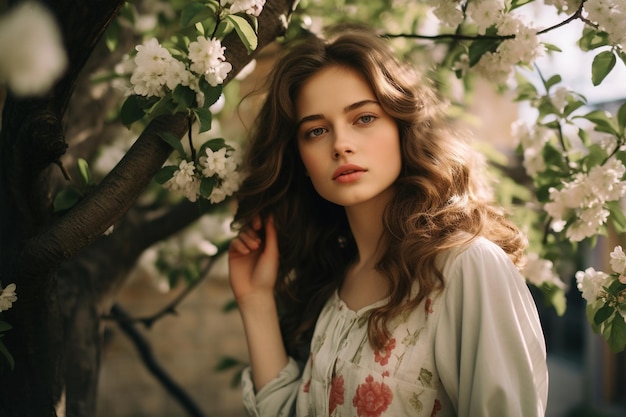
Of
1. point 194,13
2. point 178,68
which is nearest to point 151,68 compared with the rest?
point 178,68

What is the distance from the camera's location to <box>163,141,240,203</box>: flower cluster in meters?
1.60

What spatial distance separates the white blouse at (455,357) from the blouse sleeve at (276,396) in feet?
Result: 0.59

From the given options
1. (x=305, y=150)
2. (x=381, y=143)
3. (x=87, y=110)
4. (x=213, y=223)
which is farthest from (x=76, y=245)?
(x=213, y=223)

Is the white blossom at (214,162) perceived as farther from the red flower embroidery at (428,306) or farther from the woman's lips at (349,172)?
the red flower embroidery at (428,306)

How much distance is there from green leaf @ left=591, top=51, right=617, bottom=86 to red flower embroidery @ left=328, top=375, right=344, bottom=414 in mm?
1033

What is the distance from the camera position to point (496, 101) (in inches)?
307

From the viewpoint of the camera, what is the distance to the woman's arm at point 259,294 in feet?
6.67

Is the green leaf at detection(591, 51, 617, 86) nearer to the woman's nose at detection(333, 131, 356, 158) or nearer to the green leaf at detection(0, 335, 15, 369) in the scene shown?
the woman's nose at detection(333, 131, 356, 158)

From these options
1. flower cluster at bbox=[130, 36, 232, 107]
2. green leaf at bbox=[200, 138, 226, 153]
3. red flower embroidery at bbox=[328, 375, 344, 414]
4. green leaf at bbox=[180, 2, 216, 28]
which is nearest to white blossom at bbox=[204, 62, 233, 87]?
flower cluster at bbox=[130, 36, 232, 107]

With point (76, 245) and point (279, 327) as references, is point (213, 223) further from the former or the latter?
point (76, 245)

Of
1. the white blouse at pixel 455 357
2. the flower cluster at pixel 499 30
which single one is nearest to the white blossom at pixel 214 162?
the white blouse at pixel 455 357

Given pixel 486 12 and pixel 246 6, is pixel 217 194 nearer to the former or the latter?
pixel 246 6

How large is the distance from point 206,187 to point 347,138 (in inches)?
15.9

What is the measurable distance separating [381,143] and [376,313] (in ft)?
1.54
